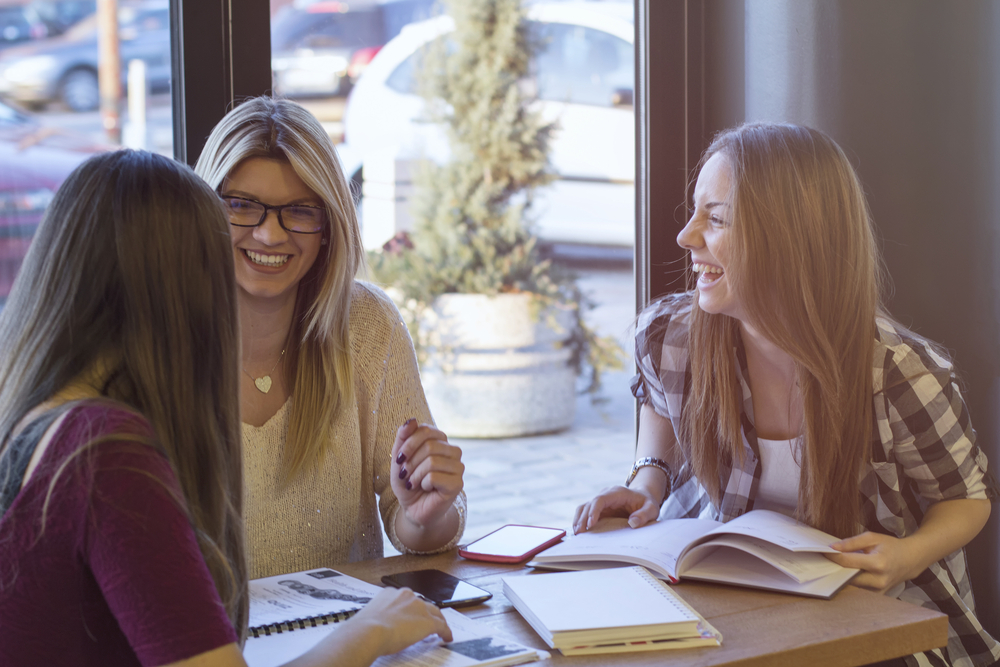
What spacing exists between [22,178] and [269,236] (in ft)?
1.78

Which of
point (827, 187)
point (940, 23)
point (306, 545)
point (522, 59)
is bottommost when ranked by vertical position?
point (306, 545)

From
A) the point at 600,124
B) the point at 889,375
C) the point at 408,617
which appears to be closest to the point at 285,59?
the point at 600,124

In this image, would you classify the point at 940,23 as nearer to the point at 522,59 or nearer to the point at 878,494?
the point at 878,494

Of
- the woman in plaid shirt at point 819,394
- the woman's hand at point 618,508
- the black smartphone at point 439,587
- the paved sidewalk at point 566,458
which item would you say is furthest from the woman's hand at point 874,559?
the paved sidewalk at point 566,458

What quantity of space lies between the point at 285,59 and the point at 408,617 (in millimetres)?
3587

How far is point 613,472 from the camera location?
4.61 metres

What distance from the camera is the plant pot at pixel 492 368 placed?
5262 millimetres

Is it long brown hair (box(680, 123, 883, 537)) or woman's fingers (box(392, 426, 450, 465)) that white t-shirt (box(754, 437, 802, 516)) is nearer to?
long brown hair (box(680, 123, 883, 537))

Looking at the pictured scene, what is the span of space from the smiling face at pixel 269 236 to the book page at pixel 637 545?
68 centimetres

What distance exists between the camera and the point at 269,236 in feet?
5.15

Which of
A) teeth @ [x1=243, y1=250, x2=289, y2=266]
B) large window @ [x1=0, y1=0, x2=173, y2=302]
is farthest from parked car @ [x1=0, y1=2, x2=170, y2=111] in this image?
teeth @ [x1=243, y1=250, x2=289, y2=266]

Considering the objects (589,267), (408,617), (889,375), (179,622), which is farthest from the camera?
(589,267)

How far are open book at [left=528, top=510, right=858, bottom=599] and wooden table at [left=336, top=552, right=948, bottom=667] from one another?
0.07 ft

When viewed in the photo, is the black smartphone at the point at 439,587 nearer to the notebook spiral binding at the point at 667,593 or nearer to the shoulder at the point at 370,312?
the notebook spiral binding at the point at 667,593
